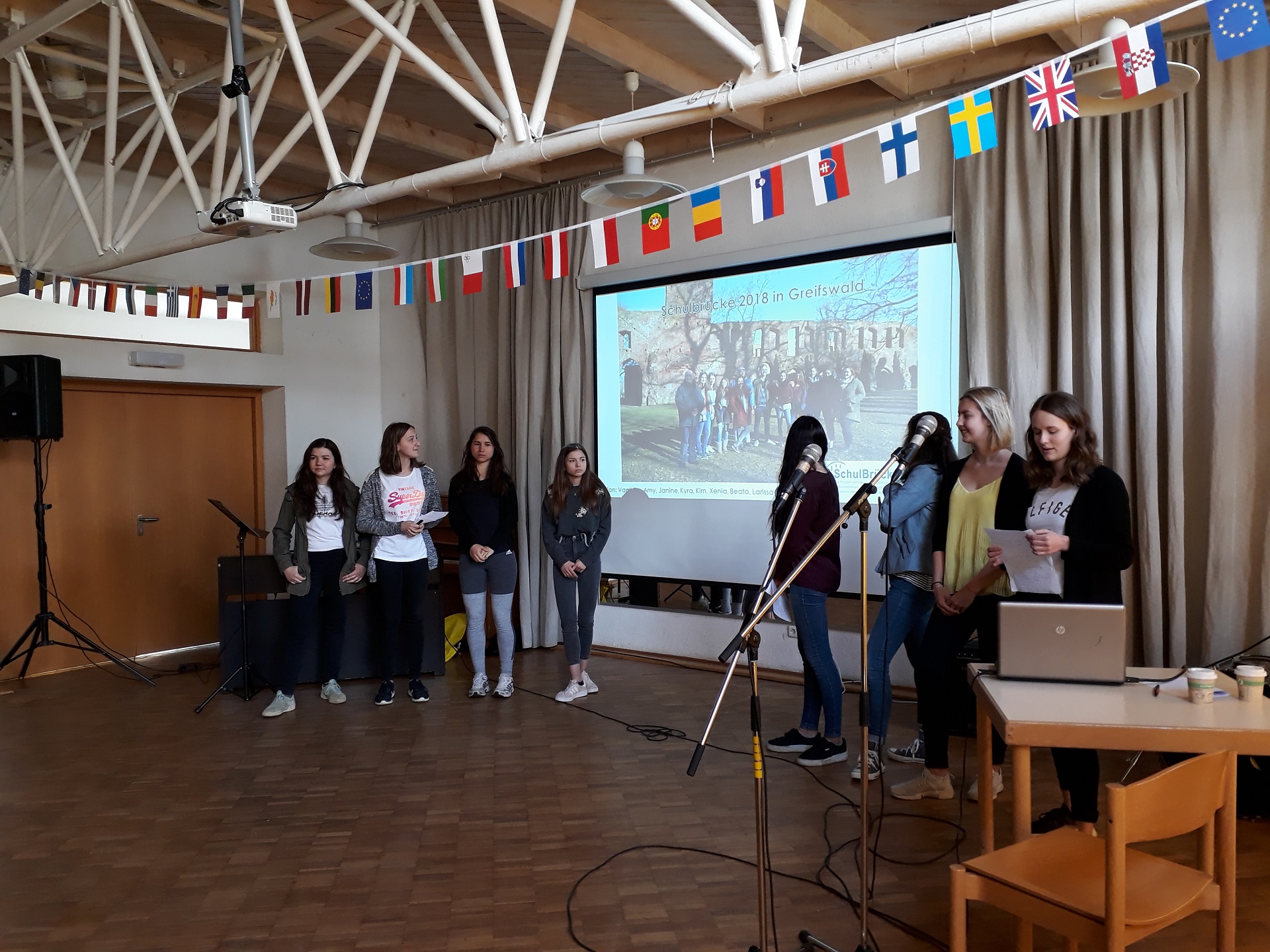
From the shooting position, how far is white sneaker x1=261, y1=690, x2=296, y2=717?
4.80 m

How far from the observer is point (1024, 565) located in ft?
9.74

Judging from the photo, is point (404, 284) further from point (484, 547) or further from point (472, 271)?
point (484, 547)

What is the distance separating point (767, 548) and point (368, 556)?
2.32 meters

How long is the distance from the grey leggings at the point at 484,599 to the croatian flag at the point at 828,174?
2.71 metres

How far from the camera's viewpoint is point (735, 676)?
560 centimetres

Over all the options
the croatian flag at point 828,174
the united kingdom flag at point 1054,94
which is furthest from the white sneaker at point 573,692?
the united kingdom flag at point 1054,94

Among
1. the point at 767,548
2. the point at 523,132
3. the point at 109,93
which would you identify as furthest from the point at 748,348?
the point at 109,93

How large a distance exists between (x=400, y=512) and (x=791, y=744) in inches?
96.8

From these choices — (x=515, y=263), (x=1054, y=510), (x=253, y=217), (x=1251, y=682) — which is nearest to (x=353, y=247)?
(x=515, y=263)

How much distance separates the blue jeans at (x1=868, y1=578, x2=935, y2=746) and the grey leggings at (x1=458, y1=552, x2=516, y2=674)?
217cm

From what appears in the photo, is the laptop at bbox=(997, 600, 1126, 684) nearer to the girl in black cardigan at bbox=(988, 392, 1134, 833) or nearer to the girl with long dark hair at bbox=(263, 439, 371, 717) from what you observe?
the girl in black cardigan at bbox=(988, 392, 1134, 833)

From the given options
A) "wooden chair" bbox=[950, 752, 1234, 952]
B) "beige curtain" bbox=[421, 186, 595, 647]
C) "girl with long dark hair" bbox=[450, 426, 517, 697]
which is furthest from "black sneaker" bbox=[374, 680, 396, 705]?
"wooden chair" bbox=[950, 752, 1234, 952]

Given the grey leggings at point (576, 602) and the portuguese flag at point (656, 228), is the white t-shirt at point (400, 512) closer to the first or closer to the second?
the grey leggings at point (576, 602)

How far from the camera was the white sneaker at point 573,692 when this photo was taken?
5.00 metres
